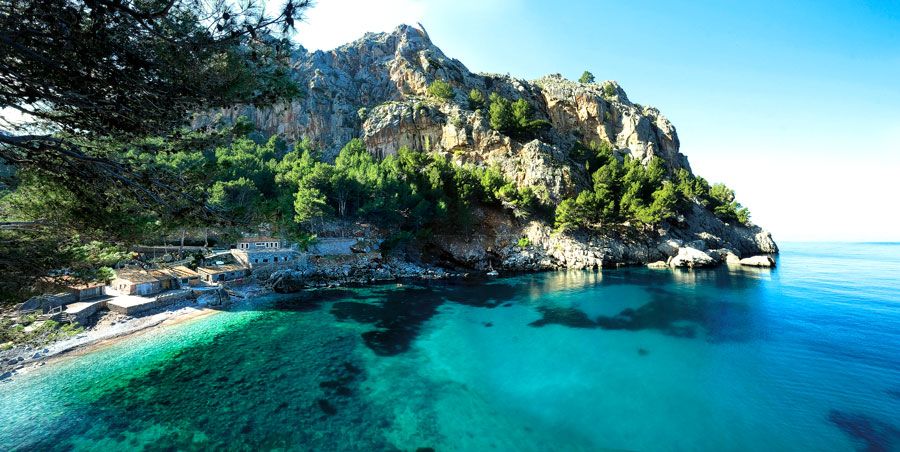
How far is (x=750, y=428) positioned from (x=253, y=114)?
75958 millimetres

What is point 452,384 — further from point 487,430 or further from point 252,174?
point 252,174

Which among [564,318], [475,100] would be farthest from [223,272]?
[475,100]

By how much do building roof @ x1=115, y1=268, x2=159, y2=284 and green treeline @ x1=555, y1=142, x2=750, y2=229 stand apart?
41.3 metres

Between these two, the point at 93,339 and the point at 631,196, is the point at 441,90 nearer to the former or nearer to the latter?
the point at 631,196

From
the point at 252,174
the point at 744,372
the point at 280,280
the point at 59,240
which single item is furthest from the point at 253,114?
the point at 744,372

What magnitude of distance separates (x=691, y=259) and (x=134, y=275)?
56.1 metres

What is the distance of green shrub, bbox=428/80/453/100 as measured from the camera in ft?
179

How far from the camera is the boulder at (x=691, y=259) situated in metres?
38.8

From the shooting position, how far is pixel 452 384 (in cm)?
1188

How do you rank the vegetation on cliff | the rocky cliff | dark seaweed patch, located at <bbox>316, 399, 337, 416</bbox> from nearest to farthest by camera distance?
the vegetation on cliff, dark seaweed patch, located at <bbox>316, 399, 337, 416</bbox>, the rocky cliff

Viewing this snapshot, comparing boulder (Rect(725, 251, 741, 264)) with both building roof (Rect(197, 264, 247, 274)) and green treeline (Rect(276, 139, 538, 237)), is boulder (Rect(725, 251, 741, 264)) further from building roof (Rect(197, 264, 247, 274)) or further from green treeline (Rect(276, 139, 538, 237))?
building roof (Rect(197, 264, 247, 274))

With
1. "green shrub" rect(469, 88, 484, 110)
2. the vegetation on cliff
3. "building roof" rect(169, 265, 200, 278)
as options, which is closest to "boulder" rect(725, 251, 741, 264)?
the vegetation on cliff

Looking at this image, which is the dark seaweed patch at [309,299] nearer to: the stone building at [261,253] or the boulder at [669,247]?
the stone building at [261,253]

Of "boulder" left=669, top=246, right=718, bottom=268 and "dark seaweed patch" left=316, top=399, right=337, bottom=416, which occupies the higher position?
"boulder" left=669, top=246, right=718, bottom=268
